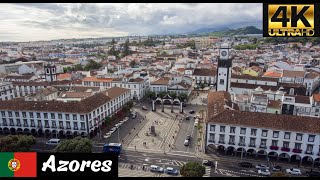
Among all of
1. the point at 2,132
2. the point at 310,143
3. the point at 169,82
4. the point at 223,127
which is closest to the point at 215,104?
the point at 223,127

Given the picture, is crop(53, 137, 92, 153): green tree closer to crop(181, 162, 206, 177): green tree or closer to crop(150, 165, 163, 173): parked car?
crop(150, 165, 163, 173): parked car

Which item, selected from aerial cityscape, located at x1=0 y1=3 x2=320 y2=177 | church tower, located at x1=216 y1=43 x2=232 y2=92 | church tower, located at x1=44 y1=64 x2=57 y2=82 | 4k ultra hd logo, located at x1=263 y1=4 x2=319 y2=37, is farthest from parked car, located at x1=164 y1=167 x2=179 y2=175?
church tower, located at x1=44 y1=64 x2=57 y2=82

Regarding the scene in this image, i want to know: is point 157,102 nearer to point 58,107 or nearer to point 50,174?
point 58,107

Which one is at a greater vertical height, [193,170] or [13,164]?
[13,164]

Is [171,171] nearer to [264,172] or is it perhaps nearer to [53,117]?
[264,172]

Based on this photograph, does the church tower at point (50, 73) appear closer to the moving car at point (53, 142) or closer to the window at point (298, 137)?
the moving car at point (53, 142)

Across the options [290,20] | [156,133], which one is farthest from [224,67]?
[290,20]
